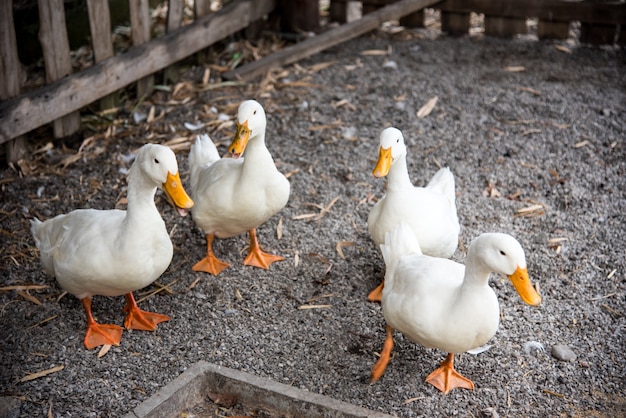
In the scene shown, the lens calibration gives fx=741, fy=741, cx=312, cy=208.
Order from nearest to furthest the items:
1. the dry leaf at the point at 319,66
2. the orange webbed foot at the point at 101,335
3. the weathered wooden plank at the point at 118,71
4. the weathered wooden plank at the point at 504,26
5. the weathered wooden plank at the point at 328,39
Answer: the orange webbed foot at the point at 101,335, the weathered wooden plank at the point at 118,71, the weathered wooden plank at the point at 328,39, the dry leaf at the point at 319,66, the weathered wooden plank at the point at 504,26

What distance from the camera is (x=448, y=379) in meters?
3.56

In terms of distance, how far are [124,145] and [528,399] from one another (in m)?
3.56

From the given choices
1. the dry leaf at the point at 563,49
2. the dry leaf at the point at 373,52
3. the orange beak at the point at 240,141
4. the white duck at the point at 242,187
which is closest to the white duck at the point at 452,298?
the white duck at the point at 242,187

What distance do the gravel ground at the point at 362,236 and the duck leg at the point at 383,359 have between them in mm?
61

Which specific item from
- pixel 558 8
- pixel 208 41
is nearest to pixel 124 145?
pixel 208 41

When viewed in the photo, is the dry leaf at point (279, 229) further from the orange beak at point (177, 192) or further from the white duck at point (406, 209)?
the orange beak at point (177, 192)

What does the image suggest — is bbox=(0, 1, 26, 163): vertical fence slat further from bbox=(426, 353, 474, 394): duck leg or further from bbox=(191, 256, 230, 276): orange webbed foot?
bbox=(426, 353, 474, 394): duck leg

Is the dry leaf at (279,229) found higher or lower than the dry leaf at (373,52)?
lower

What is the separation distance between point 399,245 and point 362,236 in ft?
3.51

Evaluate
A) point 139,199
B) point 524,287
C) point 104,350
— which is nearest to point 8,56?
point 139,199

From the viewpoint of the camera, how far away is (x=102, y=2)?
5641mm

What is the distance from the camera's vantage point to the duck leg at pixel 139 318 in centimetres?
396

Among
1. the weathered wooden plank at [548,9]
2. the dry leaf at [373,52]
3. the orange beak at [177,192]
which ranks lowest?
the dry leaf at [373,52]

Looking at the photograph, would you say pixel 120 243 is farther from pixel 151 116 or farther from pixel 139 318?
pixel 151 116
